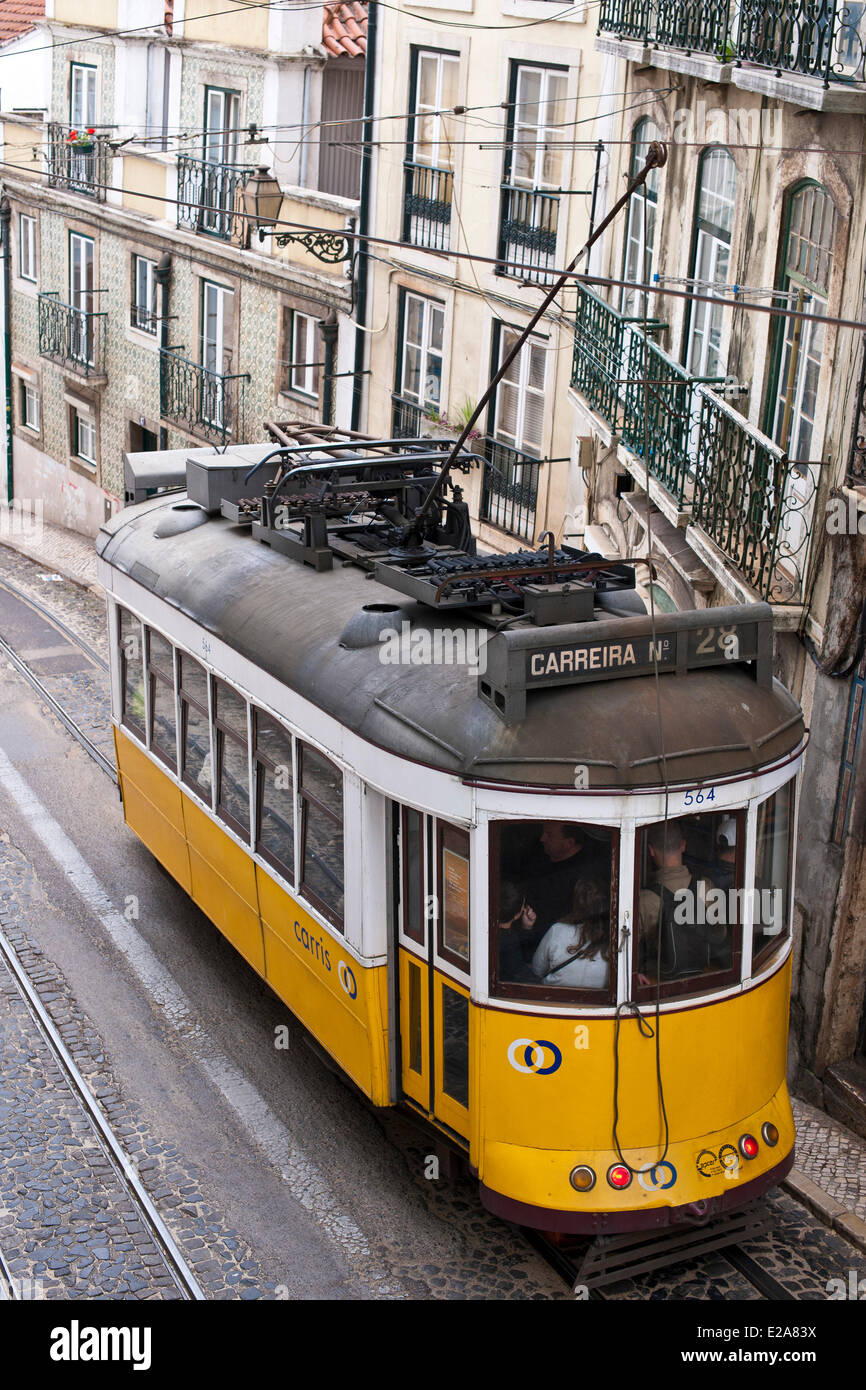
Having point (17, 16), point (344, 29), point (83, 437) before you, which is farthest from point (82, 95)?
point (344, 29)

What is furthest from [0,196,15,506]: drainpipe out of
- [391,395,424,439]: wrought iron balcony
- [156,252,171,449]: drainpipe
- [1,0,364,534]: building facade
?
[391,395,424,439]: wrought iron balcony

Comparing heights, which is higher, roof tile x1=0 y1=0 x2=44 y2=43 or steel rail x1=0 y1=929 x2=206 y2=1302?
roof tile x1=0 y1=0 x2=44 y2=43

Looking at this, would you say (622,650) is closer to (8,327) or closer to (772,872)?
(772,872)

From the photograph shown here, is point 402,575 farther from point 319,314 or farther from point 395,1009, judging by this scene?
point 319,314

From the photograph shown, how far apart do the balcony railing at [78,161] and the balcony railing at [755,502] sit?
15924 millimetres

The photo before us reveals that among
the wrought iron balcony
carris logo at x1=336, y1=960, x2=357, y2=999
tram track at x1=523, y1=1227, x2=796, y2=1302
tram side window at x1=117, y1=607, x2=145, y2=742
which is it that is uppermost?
the wrought iron balcony

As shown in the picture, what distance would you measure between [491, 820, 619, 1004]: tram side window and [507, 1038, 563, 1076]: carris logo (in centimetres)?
23

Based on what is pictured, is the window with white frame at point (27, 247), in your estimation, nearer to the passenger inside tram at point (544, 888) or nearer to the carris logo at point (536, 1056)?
the passenger inside tram at point (544, 888)

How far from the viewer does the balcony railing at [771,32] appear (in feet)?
31.2

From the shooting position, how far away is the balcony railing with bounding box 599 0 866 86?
952cm

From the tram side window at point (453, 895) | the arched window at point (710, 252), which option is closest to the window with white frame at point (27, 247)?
the arched window at point (710, 252)

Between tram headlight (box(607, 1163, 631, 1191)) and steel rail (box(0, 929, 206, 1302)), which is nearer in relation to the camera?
tram headlight (box(607, 1163, 631, 1191))

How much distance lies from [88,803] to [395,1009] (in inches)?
276

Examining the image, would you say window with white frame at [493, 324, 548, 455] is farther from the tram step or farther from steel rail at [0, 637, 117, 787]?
the tram step
